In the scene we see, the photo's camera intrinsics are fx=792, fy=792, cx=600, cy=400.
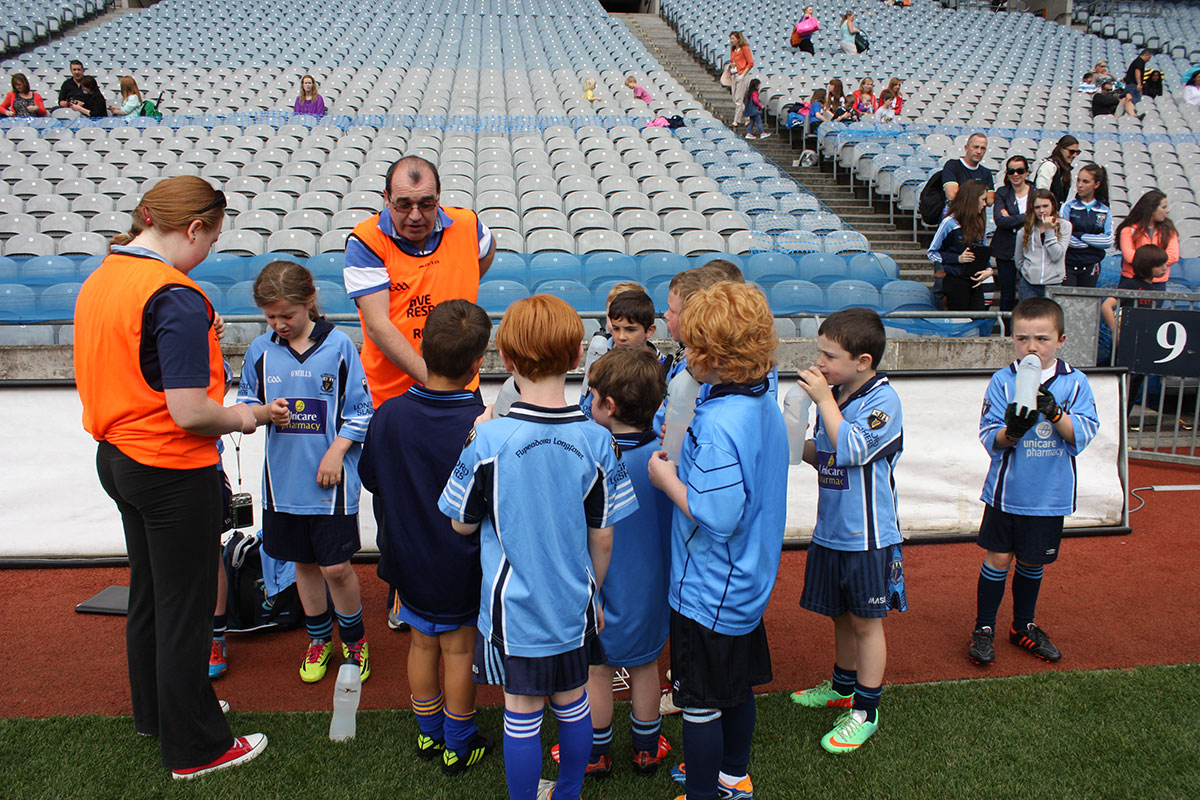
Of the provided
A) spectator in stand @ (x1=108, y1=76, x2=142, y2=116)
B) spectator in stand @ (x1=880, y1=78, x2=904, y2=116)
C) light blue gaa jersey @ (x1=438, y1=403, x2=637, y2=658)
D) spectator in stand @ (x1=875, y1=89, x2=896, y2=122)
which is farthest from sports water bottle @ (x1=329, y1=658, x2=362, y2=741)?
spectator in stand @ (x1=880, y1=78, x2=904, y2=116)

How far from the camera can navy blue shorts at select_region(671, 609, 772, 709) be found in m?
2.44

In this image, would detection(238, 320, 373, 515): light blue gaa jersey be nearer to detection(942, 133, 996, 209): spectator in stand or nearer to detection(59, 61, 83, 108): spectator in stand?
detection(942, 133, 996, 209): spectator in stand

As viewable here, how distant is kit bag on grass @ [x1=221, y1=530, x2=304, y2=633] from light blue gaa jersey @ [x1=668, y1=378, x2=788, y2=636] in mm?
2426

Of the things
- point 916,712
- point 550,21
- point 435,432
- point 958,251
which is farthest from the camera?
point 550,21

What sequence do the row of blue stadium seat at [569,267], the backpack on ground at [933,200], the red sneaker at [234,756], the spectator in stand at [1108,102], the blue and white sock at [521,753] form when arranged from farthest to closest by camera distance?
the spectator in stand at [1108,102] < the backpack on ground at [933,200] < the row of blue stadium seat at [569,267] < the red sneaker at [234,756] < the blue and white sock at [521,753]

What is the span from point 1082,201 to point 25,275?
9079mm

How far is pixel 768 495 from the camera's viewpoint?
2.46 m

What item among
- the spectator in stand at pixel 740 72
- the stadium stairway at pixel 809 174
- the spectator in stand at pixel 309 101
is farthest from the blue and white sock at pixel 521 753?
the spectator in stand at pixel 740 72

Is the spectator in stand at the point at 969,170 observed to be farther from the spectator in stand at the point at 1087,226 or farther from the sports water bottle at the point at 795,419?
the sports water bottle at the point at 795,419

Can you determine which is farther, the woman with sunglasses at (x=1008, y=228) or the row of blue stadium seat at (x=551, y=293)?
the woman with sunglasses at (x=1008, y=228)

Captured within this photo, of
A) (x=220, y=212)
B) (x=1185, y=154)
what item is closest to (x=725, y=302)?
(x=220, y=212)

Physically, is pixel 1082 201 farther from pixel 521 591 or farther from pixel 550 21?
pixel 550 21

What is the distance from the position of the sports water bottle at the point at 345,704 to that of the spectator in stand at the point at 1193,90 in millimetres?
22549

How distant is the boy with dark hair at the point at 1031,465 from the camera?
3.49m
